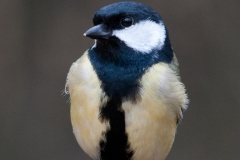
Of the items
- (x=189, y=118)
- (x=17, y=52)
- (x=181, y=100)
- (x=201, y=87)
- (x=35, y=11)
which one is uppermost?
(x=35, y=11)

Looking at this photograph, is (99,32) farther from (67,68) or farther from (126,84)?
(67,68)

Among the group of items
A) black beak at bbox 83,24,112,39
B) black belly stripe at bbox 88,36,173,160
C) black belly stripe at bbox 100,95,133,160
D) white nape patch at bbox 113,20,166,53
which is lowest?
black belly stripe at bbox 100,95,133,160

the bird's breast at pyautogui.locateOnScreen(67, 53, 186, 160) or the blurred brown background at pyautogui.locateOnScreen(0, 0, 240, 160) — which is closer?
the bird's breast at pyautogui.locateOnScreen(67, 53, 186, 160)

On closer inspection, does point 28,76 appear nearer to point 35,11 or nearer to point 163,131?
point 35,11

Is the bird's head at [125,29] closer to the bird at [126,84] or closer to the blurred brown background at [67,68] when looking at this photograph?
the bird at [126,84]

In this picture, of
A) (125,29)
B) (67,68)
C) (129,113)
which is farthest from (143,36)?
(67,68)

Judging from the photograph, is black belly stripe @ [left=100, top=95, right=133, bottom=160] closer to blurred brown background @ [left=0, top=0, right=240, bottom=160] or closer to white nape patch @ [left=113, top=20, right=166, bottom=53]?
white nape patch @ [left=113, top=20, right=166, bottom=53]

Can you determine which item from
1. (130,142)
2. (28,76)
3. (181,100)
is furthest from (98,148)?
(28,76)

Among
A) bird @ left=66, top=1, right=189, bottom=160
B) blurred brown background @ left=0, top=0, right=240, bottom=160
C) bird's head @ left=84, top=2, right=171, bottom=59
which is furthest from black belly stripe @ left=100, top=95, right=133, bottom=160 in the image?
blurred brown background @ left=0, top=0, right=240, bottom=160

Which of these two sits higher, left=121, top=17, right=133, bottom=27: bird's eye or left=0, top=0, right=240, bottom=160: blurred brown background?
left=121, top=17, right=133, bottom=27: bird's eye
